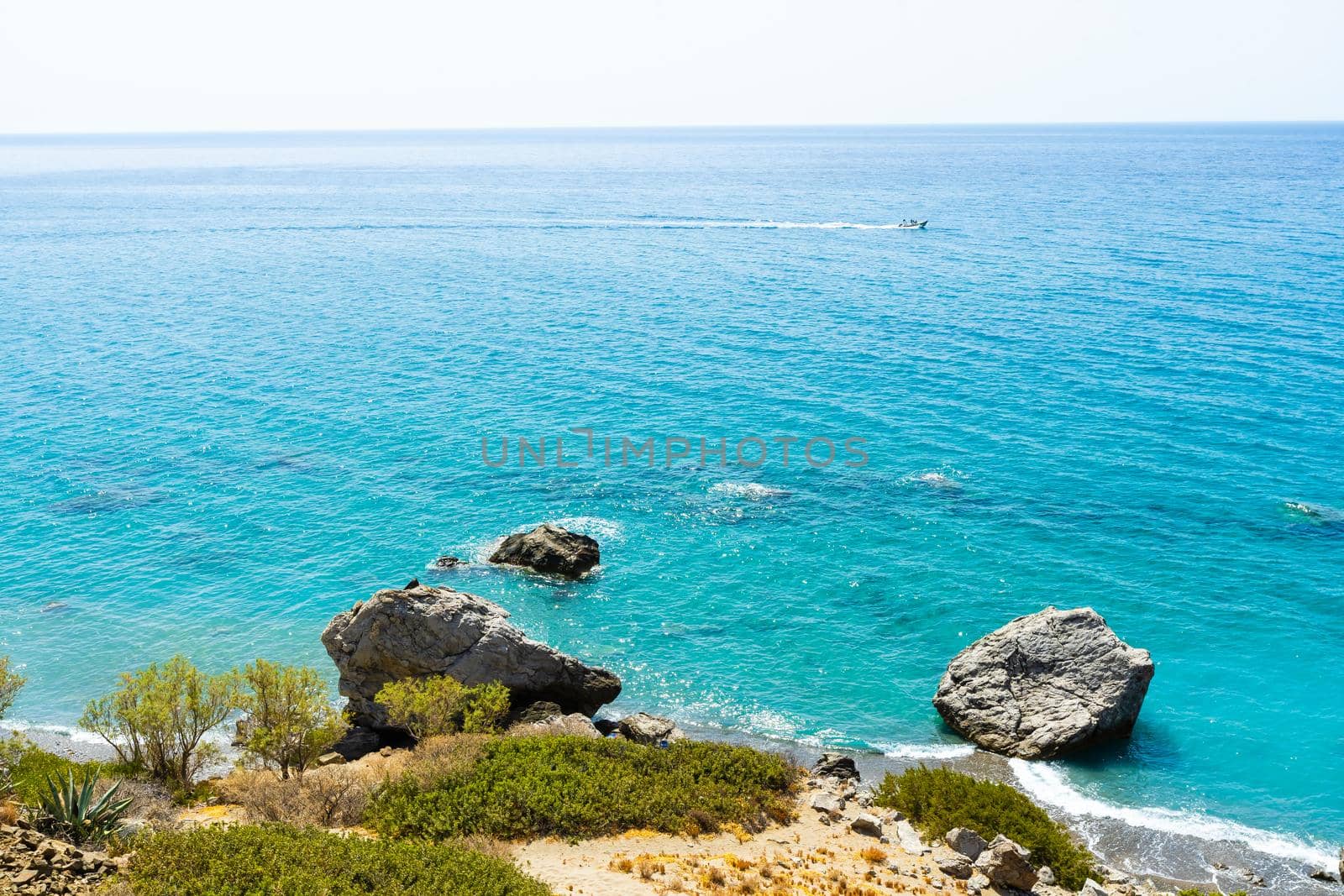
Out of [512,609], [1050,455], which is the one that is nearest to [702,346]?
[1050,455]

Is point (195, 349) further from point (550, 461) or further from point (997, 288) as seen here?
point (997, 288)

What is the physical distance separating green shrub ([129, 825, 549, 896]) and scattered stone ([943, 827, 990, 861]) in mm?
14900

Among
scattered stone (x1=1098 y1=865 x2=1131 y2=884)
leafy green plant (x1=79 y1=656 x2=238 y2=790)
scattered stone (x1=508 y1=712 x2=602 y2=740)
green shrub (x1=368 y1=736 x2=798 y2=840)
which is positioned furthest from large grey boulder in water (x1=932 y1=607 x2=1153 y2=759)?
leafy green plant (x1=79 y1=656 x2=238 y2=790)

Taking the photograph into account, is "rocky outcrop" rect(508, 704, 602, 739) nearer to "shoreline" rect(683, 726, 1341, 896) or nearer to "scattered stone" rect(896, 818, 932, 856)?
"shoreline" rect(683, 726, 1341, 896)

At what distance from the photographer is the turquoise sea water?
155 ft

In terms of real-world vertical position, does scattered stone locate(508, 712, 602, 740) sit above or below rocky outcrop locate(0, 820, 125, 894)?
below

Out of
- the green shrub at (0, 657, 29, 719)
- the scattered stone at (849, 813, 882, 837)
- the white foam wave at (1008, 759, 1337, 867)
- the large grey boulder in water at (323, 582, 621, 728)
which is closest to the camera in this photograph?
the scattered stone at (849, 813, 882, 837)

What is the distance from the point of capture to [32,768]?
3616 centimetres

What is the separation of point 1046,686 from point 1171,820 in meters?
7.47

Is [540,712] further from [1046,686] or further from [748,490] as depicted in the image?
[748,490]

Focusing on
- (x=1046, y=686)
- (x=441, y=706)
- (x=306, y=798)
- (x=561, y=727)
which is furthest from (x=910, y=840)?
(x=306, y=798)

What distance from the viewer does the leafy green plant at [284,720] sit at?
36.6 metres

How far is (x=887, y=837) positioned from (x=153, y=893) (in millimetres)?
22958

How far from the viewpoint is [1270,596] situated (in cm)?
5231
